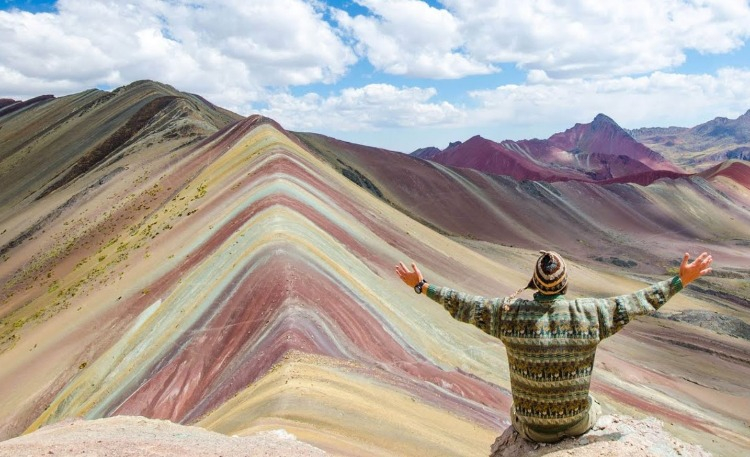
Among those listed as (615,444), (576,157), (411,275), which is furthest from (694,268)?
(576,157)

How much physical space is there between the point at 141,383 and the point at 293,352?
4319 millimetres

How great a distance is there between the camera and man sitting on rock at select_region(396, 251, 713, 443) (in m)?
4.32

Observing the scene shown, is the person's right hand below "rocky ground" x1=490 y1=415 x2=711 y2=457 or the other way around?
the other way around

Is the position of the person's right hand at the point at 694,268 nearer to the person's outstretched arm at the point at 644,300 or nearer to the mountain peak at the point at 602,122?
the person's outstretched arm at the point at 644,300

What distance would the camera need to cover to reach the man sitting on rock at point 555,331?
4.32m

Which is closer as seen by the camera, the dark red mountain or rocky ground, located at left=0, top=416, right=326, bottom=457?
rocky ground, located at left=0, top=416, right=326, bottom=457

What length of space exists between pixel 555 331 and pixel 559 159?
128659 mm

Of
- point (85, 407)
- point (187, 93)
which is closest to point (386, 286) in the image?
point (85, 407)

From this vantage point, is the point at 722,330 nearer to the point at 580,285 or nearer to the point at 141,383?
the point at 580,285

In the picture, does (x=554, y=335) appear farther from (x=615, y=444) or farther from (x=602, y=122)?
(x=602, y=122)

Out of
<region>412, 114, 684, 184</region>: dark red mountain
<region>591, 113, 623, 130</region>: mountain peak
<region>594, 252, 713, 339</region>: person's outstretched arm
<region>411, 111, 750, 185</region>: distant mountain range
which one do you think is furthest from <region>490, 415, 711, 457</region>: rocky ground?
<region>591, 113, 623, 130</region>: mountain peak

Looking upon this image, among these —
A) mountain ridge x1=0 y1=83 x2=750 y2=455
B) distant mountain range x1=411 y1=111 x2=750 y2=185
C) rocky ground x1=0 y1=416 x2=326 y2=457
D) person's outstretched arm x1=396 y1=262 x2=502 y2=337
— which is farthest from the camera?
distant mountain range x1=411 y1=111 x2=750 y2=185

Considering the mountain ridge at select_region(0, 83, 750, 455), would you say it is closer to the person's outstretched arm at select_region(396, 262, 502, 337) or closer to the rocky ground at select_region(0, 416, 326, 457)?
the rocky ground at select_region(0, 416, 326, 457)

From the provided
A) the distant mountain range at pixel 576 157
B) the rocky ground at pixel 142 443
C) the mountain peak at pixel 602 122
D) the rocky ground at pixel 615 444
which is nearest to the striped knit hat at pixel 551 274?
the rocky ground at pixel 615 444
